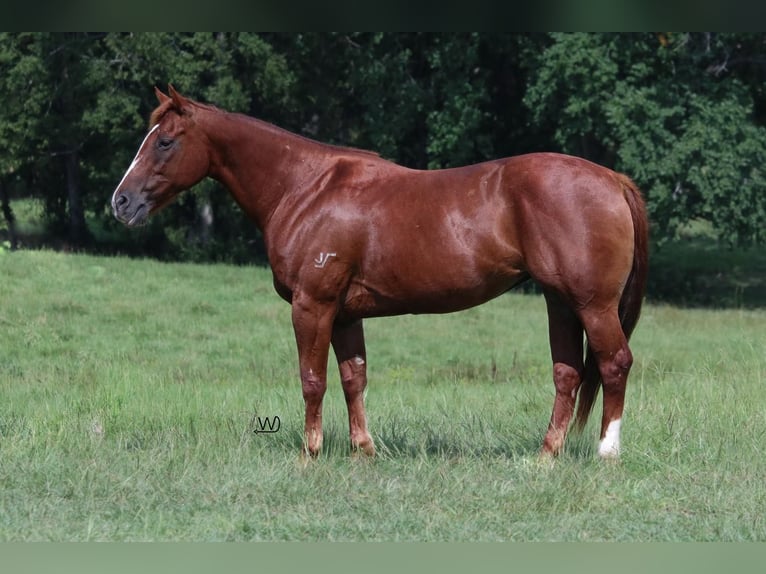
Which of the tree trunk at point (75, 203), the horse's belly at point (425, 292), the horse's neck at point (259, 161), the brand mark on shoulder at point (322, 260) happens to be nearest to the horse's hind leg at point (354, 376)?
the horse's belly at point (425, 292)

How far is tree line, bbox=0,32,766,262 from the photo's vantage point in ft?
76.6

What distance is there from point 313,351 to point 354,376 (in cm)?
38

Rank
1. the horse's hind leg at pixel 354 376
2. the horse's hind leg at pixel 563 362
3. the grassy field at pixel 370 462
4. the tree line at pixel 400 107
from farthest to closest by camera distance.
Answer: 1. the tree line at pixel 400 107
2. the horse's hind leg at pixel 354 376
3. the horse's hind leg at pixel 563 362
4. the grassy field at pixel 370 462

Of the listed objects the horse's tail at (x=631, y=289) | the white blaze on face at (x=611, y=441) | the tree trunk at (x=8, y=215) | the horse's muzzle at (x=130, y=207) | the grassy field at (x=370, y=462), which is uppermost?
the horse's muzzle at (x=130, y=207)

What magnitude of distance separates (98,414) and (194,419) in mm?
732

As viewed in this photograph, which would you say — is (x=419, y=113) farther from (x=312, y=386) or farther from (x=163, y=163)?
(x=312, y=386)

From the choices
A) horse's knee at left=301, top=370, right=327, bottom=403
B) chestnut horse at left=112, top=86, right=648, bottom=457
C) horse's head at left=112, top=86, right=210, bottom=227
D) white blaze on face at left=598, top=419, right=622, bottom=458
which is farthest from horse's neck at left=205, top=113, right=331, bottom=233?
white blaze on face at left=598, top=419, right=622, bottom=458

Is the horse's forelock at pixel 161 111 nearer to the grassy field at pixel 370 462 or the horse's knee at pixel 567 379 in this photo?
the grassy field at pixel 370 462

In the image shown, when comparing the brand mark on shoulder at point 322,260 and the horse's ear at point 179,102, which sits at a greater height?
the horse's ear at point 179,102

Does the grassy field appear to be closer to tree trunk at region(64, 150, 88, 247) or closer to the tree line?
the tree line

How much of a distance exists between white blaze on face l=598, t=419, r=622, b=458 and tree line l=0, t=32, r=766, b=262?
1721cm

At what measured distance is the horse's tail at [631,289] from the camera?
6.39 m

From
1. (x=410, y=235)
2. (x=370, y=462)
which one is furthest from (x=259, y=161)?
(x=370, y=462)

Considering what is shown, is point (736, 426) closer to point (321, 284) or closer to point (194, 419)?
point (321, 284)
